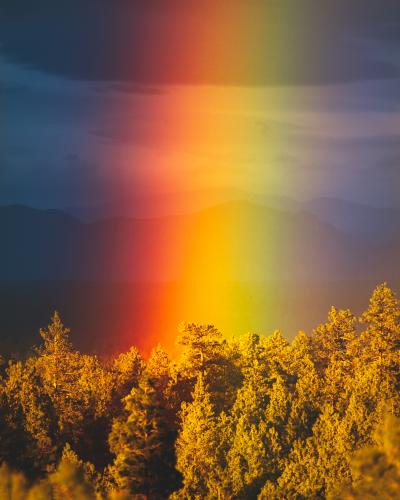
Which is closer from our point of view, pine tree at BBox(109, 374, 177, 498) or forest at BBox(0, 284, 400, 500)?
forest at BBox(0, 284, 400, 500)

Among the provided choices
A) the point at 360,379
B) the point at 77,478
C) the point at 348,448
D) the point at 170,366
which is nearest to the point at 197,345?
the point at 170,366

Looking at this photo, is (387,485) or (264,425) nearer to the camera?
(387,485)

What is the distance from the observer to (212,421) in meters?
38.8

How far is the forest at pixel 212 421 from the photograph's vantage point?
3557cm

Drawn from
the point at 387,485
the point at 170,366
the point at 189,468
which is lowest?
the point at 387,485

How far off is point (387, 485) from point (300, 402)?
56.2ft

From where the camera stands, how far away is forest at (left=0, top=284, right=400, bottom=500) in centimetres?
3557

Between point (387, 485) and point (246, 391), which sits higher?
point (246, 391)

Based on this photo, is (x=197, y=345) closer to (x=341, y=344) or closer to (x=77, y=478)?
(x=341, y=344)

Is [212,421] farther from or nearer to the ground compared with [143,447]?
farther from the ground

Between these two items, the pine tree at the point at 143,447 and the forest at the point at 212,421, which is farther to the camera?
the pine tree at the point at 143,447

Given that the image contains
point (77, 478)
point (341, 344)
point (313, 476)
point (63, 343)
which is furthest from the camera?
point (341, 344)

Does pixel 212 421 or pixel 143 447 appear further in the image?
pixel 212 421

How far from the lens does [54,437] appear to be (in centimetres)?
4138
